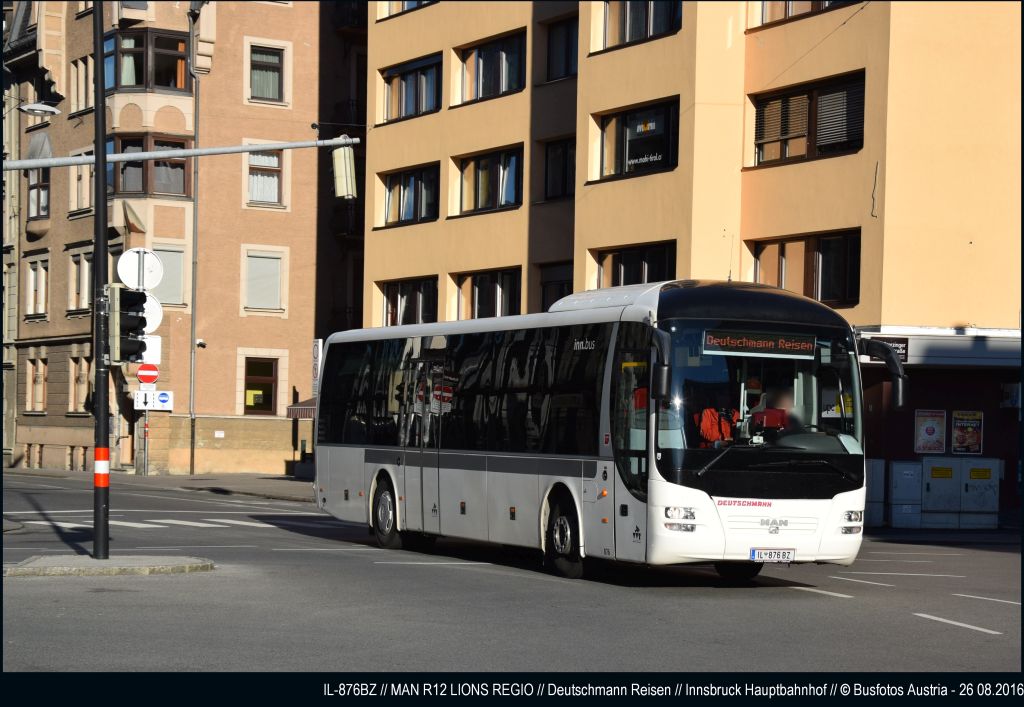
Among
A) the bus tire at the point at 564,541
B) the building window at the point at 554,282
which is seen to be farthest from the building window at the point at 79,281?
the bus tire at the point at 564,541

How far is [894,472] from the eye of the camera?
96.6 feet

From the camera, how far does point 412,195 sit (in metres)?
43.6

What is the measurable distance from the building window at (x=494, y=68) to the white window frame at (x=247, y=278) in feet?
47.3

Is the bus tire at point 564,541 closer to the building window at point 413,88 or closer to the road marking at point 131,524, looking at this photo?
the road marking at point 131,524

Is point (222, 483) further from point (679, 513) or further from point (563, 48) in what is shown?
point (679, 513)

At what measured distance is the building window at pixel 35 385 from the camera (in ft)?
192

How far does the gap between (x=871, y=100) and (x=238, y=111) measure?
28.4 metres

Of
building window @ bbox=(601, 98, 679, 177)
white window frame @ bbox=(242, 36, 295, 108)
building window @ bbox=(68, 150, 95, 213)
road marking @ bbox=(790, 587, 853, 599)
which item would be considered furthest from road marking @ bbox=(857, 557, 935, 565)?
building window @ bbox=(68, 150, 95, 213)

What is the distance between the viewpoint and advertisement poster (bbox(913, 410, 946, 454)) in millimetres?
30859

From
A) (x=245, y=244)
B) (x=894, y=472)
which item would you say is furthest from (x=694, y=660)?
(x=245, y=244)

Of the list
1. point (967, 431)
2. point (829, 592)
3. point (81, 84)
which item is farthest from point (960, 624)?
point (81, 84)

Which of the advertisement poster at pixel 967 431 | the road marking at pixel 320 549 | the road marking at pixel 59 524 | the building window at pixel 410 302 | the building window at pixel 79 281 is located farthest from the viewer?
the building window at pixel 79 281

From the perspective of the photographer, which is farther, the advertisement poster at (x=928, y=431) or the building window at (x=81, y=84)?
the building window at (x=81, y=84)
